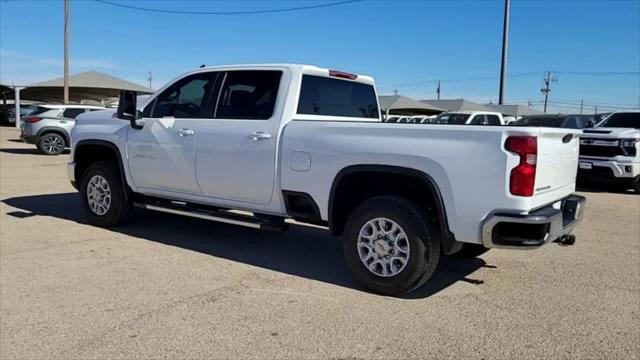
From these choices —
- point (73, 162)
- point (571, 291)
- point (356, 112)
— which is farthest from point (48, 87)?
point (571, 291)

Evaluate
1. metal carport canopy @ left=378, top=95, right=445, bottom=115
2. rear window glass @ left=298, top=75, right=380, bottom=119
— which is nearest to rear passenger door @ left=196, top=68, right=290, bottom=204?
rear window glass @ left=298, top=75, right=380, bottom=119

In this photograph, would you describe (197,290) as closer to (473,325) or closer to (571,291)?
(473,325)

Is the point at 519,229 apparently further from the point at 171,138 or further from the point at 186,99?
the point at 186,99

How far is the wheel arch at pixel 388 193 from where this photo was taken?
437 centimetres

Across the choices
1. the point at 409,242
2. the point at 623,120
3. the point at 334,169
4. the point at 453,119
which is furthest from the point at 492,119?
the point at 409,242

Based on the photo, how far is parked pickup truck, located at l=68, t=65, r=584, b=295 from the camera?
13.6 ft

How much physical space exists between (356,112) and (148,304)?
325 centimetres

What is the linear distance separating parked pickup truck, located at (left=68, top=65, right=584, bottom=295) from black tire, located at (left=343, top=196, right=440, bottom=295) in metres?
0.01

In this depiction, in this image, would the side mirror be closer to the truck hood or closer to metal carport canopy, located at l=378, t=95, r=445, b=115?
A: the truck hood

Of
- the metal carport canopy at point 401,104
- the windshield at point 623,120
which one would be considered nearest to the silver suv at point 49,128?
the windshield at point 623,120

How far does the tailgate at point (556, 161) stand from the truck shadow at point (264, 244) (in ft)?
3.89

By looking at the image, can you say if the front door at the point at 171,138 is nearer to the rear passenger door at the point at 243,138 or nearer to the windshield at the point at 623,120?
the rear passenger door at the point at 243,138

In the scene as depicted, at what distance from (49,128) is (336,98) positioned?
14717mm

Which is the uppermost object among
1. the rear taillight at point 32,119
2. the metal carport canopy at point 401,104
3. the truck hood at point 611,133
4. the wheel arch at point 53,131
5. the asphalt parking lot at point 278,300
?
the metal carport canopy at point 401,104
